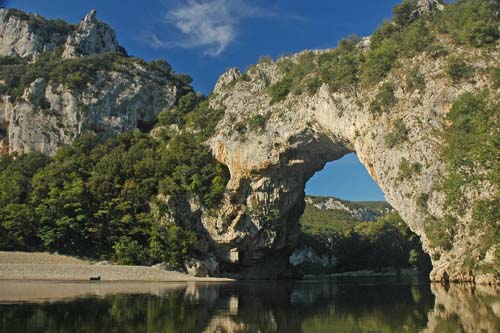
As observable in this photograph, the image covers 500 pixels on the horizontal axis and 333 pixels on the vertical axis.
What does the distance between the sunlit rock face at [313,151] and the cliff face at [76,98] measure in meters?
16.4

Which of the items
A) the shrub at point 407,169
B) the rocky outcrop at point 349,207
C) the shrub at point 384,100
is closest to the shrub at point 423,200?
the shrub at point 407,169

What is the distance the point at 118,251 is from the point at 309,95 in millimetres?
27228

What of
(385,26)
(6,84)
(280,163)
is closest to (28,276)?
(280,163)

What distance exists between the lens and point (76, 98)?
241 feet

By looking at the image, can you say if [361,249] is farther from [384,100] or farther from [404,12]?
[384,100]

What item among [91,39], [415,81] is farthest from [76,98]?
[415,81]

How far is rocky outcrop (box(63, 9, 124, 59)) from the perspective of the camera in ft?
295

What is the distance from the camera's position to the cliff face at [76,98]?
71750 mm

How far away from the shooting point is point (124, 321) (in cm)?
1298

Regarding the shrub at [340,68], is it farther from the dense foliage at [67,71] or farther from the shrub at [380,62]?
the dense foliage at [67,71]

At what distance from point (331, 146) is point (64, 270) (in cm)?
3044

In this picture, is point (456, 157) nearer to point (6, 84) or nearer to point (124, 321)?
point (124, 321)

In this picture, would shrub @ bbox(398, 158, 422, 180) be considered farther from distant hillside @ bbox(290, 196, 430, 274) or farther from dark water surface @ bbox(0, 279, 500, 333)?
distant hillside @ bbox(290, 196, 430, 274)

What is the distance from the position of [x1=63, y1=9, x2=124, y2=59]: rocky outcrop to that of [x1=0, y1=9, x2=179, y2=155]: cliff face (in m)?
2.53
